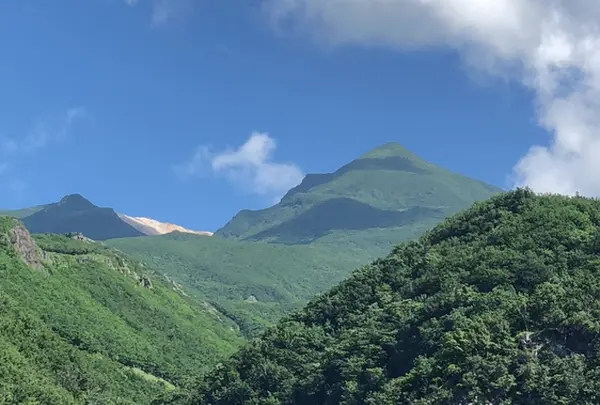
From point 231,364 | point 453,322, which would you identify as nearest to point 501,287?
point 453,322

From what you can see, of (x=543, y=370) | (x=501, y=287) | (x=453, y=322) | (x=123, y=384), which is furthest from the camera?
(x=123, y=384)

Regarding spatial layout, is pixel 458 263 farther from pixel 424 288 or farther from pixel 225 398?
pixel 225 398

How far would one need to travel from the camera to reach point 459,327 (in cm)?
10131

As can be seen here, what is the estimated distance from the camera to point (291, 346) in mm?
133250

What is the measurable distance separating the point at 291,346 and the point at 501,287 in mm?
37121

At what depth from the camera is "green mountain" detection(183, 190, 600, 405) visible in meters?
Result: 94.2

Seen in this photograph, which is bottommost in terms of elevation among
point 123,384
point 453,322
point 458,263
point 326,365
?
point 123,384

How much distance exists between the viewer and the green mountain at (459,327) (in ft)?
309

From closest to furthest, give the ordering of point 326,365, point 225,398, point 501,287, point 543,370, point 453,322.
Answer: point 543,370 → point 453,322 → point 501,287 → point 326,365 → point 225,398

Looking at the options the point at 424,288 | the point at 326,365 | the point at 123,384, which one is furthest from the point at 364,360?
the point at 123,384

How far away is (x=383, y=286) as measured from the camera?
136m

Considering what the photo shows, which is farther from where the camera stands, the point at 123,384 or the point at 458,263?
the point at 123,384

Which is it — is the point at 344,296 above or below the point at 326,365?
above

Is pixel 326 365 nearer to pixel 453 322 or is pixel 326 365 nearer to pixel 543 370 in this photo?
pixel 453 322
